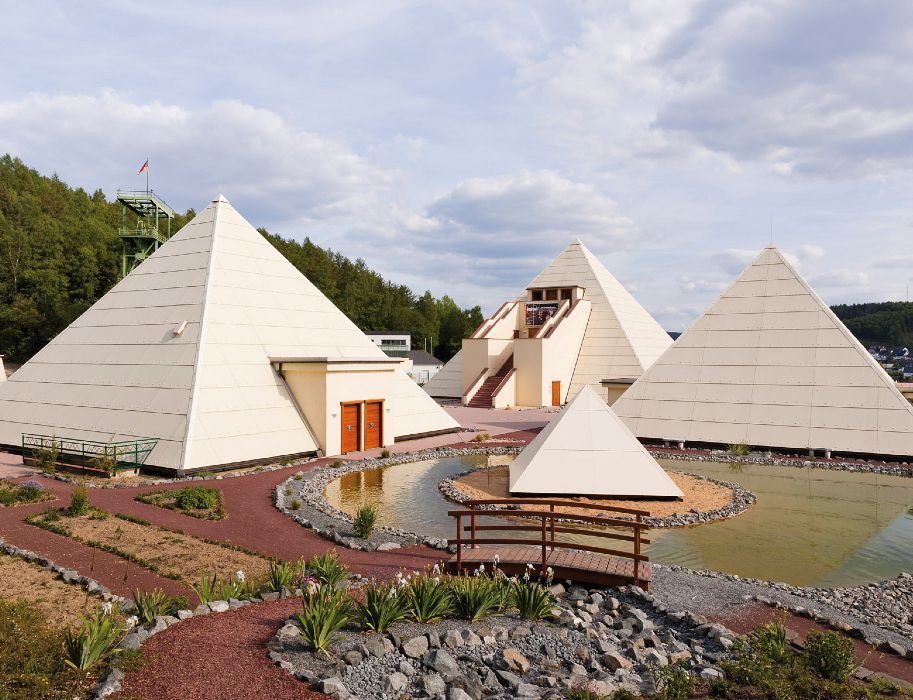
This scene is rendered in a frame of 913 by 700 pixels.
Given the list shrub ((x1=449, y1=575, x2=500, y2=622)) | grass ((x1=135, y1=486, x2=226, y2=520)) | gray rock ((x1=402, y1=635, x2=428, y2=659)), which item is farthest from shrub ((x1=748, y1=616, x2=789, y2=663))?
grass ((x1=135, y1=486, x2=226, y2=520))

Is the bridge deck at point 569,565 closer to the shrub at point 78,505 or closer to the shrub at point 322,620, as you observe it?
the shrub at point 322,620

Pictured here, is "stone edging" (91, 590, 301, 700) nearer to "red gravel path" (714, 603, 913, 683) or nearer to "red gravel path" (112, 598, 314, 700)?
"red gravel path" (112, 598, 314, 700)

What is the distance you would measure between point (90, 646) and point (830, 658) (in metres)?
8.03

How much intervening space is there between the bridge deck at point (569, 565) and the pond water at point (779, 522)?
289 centimetres

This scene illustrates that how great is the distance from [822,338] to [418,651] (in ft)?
90.7

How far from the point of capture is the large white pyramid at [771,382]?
85.9 feet

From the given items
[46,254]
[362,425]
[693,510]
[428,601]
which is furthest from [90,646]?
[46,254]

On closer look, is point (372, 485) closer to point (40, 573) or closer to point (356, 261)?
point (40, 573)

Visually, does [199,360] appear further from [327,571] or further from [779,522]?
[779,522]

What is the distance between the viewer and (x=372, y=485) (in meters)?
19.9

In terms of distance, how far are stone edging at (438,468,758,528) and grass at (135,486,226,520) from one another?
6.23 meters

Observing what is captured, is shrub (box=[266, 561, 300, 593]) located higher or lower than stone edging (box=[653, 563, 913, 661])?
higher

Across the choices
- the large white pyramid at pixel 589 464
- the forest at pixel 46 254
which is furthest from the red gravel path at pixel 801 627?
the forest at pixel 46 254

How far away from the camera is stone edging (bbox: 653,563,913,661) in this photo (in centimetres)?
844
